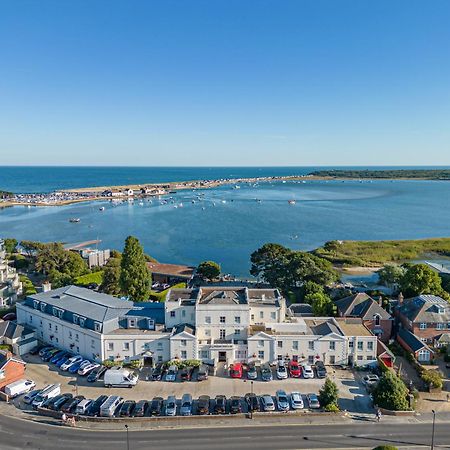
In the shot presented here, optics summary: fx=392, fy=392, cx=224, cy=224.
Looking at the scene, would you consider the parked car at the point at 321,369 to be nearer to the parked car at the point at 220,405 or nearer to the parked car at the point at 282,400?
the parked car at the point at 282,400

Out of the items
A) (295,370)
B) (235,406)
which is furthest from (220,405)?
(295,370)

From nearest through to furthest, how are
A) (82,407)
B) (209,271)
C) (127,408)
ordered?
1. (82,407)
2. (127,408)
3. (209,271)

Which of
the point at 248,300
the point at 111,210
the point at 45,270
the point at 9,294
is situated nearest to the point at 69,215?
the point at 111,210

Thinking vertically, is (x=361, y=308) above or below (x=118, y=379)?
above

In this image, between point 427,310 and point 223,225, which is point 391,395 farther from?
point 223,225

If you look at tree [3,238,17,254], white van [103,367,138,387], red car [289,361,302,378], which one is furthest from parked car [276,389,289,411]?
tree [3,238,17,254]

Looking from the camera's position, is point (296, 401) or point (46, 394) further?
point (46, 394)

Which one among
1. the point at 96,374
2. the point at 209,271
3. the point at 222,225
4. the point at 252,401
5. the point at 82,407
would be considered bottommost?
the point at 252,401

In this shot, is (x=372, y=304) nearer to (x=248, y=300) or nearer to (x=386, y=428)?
(x=248, y=300)
